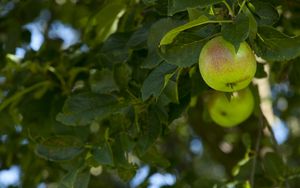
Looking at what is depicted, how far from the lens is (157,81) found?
1.57 meters

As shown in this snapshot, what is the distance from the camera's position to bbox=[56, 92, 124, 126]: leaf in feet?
5.88

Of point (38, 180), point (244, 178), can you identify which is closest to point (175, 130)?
point (38, 180)

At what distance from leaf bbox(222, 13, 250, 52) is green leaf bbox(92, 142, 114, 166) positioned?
513 millimetres

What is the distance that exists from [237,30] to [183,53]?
0.49 ft

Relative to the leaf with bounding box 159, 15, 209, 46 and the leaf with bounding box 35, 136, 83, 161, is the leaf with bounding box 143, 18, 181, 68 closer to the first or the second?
Answer: the leaf with bounding box 159, 15, 209, 46

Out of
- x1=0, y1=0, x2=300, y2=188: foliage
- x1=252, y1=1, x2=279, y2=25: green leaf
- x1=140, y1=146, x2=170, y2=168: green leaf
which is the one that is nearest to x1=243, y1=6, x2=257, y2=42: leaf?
x1=0, y1=0, x2=300, y2=188: foliage

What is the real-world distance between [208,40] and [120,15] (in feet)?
2.83

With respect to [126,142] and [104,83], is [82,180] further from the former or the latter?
[104,83]

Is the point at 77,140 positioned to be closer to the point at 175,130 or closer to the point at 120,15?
the point at 120,15

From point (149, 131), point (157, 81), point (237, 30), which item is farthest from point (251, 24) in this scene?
point (149, 131)

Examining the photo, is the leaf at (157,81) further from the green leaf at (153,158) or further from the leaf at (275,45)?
the green leaf at (153,158)

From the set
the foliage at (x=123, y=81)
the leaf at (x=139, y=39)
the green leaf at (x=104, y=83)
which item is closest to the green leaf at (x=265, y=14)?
the foliage at (x=123, y=81)

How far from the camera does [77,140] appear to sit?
6.19 feet

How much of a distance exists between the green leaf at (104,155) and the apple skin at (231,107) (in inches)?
23.9
